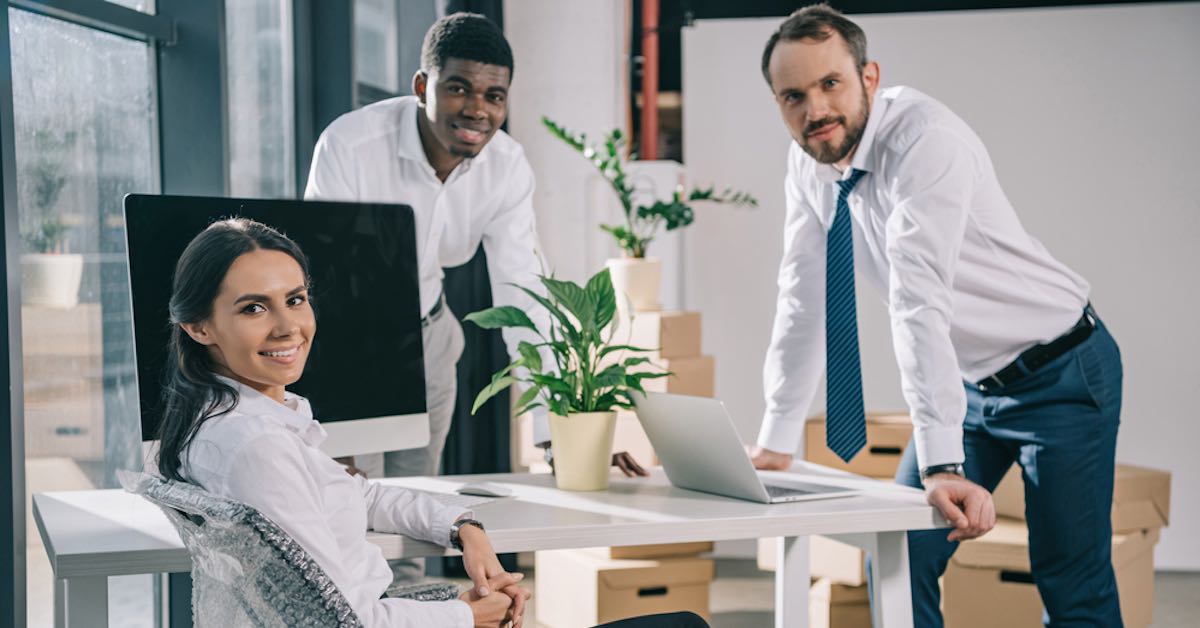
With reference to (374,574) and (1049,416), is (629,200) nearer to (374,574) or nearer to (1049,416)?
(1049,416)

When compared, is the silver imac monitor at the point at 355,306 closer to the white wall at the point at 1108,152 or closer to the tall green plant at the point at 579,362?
the tall green plant at the point at 579,362

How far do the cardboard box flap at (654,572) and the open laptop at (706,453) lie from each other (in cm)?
134

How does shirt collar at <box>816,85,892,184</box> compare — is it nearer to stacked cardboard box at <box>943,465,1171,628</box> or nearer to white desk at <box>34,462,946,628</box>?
white desk at <box>34,462,946,628</box>

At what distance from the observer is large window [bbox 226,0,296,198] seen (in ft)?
9.41

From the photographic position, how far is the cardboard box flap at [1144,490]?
325 cm

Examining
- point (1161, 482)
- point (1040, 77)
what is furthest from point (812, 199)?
point (1040, 77)

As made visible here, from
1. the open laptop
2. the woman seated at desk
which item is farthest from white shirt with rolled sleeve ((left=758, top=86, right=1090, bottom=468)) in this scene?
the woman seated at desk

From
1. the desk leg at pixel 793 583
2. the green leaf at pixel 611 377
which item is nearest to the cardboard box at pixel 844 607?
the desk leg at pixel 793 583

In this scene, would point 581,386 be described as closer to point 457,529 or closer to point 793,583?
point 457,529

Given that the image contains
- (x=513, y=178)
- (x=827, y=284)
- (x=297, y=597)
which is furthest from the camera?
(x=513, y=178)

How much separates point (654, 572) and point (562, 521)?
1.67m

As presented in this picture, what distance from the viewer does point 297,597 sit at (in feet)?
3.89

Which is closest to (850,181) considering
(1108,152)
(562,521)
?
(562,521)

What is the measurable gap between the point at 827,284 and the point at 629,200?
5.42 feet
